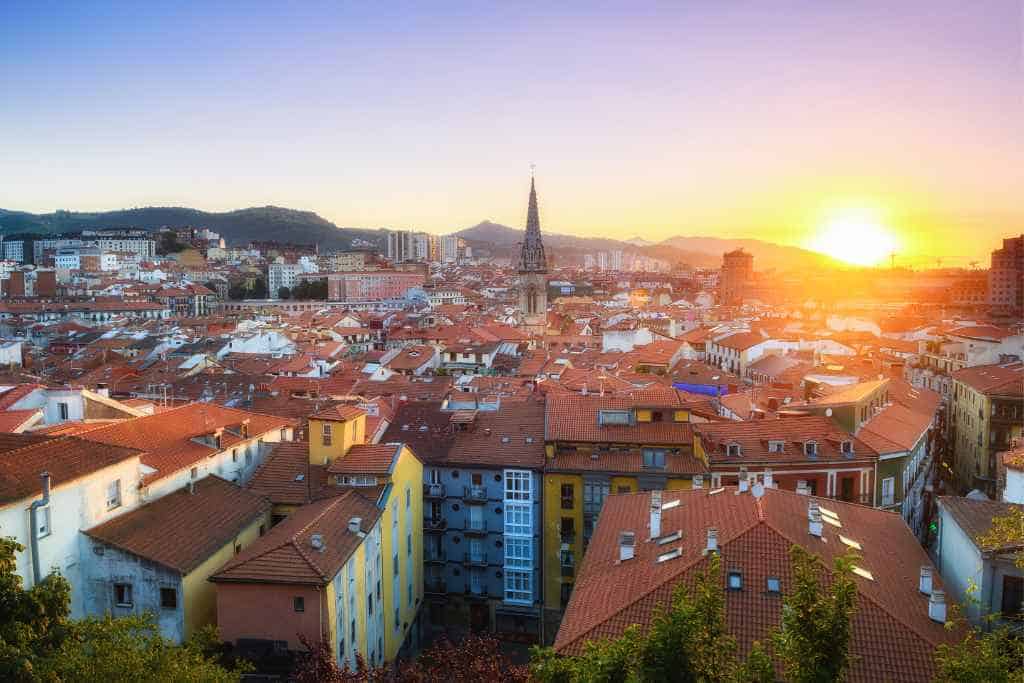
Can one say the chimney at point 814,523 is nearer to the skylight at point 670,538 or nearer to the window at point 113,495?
the skylight at point 670,538

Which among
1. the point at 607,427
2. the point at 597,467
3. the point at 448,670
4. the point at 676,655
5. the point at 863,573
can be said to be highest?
the point at 676,655

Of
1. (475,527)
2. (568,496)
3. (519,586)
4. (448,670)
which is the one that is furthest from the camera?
(475,527)

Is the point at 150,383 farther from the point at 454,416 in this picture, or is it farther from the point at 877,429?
the point at 877,429

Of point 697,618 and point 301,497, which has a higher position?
point 697,618

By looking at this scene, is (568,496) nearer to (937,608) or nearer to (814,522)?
(814,522)

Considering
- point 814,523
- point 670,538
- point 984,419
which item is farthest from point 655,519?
point 984,419

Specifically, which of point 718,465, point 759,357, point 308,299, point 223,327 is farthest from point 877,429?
point 308,299

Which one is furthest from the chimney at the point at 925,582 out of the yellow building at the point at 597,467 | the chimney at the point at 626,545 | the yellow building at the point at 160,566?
the yellow building at the point at 160,566
